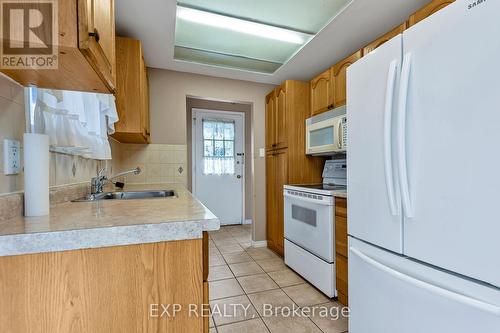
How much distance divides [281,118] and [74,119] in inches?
83.6

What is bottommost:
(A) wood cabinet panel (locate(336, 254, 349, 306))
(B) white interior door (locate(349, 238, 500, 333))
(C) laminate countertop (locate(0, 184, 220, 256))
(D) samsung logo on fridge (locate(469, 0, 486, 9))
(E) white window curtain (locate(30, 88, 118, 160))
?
(A) wood cabinet panel (locate(336, 254, 349, 306))

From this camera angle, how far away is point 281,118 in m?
2.86

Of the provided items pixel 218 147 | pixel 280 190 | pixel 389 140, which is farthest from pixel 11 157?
pixel 218 147

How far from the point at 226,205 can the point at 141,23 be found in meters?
3.16

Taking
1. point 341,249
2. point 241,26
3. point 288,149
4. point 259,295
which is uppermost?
point 241,26

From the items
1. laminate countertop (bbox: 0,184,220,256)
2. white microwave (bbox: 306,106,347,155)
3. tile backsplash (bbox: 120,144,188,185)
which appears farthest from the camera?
tile backsplash (bbox: 120,144,188,185)

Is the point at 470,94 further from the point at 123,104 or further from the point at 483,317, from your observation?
the point at 123,104

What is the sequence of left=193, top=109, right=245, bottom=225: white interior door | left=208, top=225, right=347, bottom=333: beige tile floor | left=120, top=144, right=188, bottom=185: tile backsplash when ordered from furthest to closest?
1. left=193, top=109, right=245, bottom=225: white interior door
2. left=120, top=144, right=188, bottom=185: tile backsplash
3. left=208, top=225, right=347, bottom=333: beige tile floor

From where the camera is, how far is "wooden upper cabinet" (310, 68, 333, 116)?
2361mm

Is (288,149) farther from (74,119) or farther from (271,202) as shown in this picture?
(74,119)

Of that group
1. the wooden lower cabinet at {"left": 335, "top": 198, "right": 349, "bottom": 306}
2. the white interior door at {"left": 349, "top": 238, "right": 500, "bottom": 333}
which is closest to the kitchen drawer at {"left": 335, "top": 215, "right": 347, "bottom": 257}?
the wooden lower cabinet at {"left": 335, "top": 198, "right": 349, "bottom": 306}

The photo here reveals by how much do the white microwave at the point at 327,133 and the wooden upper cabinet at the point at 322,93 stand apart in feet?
0.28

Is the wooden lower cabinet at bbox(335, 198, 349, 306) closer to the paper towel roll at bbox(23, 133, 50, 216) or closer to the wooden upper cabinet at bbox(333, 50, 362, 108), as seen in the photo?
the wooden upper cabinet at bbox(333, 50, 362, 108)

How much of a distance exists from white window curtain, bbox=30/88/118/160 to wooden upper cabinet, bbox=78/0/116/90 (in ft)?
1.02
